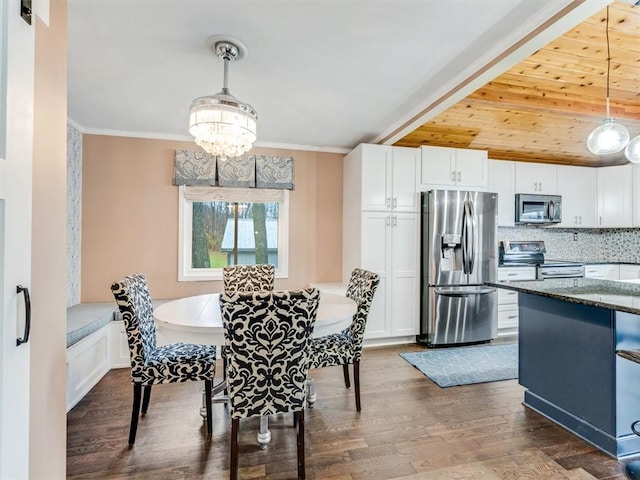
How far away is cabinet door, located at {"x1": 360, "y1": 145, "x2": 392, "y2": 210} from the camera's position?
3.70 m

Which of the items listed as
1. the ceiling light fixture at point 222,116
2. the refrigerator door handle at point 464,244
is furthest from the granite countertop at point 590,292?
the ceiling light fixture at point 222,116

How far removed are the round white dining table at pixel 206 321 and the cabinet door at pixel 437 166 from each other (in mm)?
2218

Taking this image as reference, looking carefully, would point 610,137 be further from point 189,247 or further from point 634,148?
point 189,247

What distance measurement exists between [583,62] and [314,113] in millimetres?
2288

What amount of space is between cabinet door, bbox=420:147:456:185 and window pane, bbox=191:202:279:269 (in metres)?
1.93

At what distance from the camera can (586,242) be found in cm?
505

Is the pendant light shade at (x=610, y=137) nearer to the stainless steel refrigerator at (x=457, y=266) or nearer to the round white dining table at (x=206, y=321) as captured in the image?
the stainless steel refrigerator at (x=457, y=266)

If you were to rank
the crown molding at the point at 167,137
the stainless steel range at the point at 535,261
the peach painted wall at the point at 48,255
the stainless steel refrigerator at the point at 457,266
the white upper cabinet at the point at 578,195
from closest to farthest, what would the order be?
the peach painted wall at the point at 48,255
the crown molding at the point at 167,137
the stainless steel refrigerator at the point at 457,266
the stainless steel range at the point at 535,261
the white upper cabinet at the point at 578,195

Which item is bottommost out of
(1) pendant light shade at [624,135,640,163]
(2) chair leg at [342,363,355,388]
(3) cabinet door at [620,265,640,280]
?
(2) chair leg at [342,363,355,388]

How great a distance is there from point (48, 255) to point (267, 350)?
1004 mm

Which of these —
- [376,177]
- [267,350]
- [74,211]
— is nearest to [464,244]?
[376,177]

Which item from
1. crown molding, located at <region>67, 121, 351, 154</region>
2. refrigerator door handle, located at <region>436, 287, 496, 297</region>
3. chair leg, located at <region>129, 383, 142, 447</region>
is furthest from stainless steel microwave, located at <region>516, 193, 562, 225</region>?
chair leg, located at <region>129, 383, 142, 447</region>

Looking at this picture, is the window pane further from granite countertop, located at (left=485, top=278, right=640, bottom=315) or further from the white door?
the white door

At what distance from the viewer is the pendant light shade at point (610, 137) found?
80.7 inches
